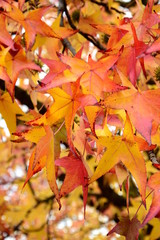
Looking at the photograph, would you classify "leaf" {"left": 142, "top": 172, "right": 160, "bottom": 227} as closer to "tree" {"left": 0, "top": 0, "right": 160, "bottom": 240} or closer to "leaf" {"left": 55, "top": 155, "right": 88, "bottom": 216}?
"tree" {"left": 0, "top": 0, "right": 160, "bottom": 240}

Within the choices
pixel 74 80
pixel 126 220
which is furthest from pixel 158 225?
pixel 74 80

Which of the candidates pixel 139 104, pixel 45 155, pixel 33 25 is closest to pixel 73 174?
pixel 45 155

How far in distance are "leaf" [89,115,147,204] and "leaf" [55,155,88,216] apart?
0.23ft

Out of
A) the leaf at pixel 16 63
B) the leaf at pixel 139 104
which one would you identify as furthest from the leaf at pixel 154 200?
the leaf at pixel 16 63

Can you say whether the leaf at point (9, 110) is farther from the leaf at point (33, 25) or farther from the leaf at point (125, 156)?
the leaf at point (125, 156)

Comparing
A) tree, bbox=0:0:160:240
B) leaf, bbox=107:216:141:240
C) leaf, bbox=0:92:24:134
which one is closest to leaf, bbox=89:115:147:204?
tree, bbox=0:0:160:240

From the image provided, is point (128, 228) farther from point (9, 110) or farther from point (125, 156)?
point (9, 110)

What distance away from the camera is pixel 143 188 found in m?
0.64

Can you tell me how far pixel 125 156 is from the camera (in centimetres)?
70

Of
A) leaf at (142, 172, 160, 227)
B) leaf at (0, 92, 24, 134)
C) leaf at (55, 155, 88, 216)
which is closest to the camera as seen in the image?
leaf at (142, 172, 160, 227)

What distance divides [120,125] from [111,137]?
12 cm

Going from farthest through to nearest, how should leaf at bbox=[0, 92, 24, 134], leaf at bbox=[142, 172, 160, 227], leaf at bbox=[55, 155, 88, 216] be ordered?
1. leaf at bbox=[0, 92, 24, 134]
2. leaf at bbox=[55, 155, 88, 216]
3. leaf at bbox=[142, 172, 160, 227]

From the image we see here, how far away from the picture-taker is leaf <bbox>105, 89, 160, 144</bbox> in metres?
0.63

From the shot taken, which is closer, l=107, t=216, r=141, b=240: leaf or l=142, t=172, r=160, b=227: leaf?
l=142, t=172, r=160, b=227: leaf
